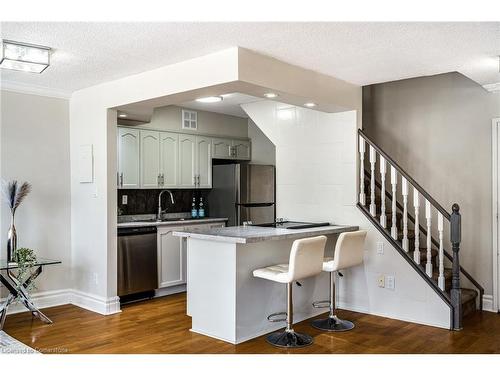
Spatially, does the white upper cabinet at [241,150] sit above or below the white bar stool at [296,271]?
above

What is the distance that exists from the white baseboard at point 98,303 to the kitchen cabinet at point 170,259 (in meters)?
0.79

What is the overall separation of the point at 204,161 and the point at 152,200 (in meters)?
0.94

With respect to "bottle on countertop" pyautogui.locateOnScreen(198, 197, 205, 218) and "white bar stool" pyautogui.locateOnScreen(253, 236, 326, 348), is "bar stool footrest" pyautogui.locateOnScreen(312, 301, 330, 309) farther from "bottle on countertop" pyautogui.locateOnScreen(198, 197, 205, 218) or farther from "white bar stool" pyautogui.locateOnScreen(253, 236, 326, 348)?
"bottle on countertop" pyautogui.locateOnScreen(198, 197, 205, 218)

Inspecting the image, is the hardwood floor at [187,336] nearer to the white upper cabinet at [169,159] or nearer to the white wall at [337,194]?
the white wall at [337,194]

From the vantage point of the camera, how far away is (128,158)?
5727mm

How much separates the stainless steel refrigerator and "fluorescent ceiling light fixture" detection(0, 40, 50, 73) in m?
3.14

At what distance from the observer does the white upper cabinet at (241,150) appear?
7188 mm

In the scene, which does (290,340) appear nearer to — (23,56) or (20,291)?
(20,291)

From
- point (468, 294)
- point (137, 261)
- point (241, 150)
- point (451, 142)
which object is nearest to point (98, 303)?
point (137, 261)

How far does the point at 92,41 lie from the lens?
343 centimetres

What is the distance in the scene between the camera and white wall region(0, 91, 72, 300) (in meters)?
4.88

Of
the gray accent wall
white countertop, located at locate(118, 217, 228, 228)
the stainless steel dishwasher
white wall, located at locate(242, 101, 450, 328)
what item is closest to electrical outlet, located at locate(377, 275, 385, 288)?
white wall, located at locate(242, 101, 450, 328)

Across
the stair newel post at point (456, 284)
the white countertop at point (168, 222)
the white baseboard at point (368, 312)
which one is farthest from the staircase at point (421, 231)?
the white countertop at point (168, 222)
